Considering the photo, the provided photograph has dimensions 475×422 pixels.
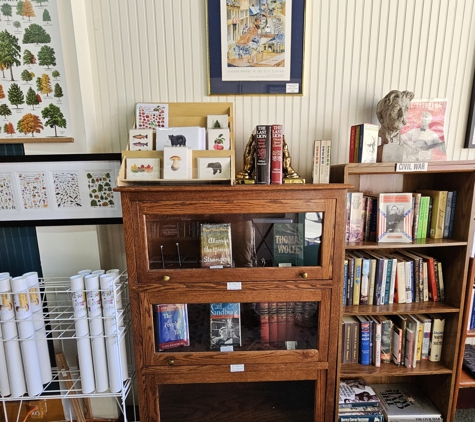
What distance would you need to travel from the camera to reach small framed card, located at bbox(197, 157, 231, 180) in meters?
1.11

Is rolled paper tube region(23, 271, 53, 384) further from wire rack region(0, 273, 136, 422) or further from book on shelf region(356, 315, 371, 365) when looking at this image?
book on shelf region(356, 315, 371, 365)

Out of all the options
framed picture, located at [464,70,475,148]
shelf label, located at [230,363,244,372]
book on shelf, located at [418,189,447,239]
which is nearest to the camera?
shelf label, located at [230,363,244,372]

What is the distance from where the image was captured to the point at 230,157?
111cm

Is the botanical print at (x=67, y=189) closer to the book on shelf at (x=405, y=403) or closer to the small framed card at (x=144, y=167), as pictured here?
the small framed card at (x=144, y=167)

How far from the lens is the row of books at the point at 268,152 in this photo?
111 cm

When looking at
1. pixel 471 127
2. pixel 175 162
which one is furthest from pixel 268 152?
pixel 471 127

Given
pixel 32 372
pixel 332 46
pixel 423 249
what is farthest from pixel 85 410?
pixel 332 46

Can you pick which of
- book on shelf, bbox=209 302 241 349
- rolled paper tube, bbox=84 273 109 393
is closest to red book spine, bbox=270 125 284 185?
book on shelf, bbox=209 302 241 349

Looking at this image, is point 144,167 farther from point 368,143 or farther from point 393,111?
point 393,111

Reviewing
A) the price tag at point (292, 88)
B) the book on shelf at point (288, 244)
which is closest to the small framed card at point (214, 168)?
the book on shelf at point (288, 244)

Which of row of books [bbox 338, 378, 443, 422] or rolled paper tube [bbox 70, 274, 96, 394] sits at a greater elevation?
rolled paper tube [bbox 70, 274, 96, 394]

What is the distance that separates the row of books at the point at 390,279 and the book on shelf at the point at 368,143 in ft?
1.63

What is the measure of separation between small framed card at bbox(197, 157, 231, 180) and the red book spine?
201 millimetres

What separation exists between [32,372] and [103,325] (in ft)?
1.28
